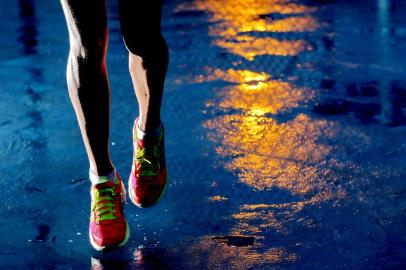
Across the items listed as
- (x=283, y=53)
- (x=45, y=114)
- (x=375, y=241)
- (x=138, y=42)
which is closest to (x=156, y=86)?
(x=138, y=42)

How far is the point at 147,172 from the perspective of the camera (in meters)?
2.45

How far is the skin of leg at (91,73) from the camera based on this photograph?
6.73ft

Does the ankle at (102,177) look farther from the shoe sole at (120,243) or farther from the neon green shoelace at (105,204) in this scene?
the shoe sole at (120,243)

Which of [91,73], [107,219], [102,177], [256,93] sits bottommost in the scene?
[256,93]

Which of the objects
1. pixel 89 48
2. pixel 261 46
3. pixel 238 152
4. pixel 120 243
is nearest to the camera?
pixel 89 48

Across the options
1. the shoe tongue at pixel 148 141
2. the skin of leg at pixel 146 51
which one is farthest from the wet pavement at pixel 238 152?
the skin of leg at pixel 146 51

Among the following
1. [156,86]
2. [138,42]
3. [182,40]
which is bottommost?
[182,40]

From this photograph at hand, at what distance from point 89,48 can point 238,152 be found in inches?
43.5

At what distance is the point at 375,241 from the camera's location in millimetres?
2254

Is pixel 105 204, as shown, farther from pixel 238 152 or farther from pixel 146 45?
pixel 238 152

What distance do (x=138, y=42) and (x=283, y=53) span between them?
2.27 metres

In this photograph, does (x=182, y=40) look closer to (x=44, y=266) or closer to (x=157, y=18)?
(x=157, y=18)

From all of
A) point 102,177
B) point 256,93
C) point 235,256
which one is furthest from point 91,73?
point 256,93

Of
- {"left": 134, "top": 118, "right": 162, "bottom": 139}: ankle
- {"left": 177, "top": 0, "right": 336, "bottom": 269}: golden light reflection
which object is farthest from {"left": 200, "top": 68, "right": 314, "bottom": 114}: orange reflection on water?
{"left": 134, "top": 118, "right": 162, "bottom": 139}: ankle
